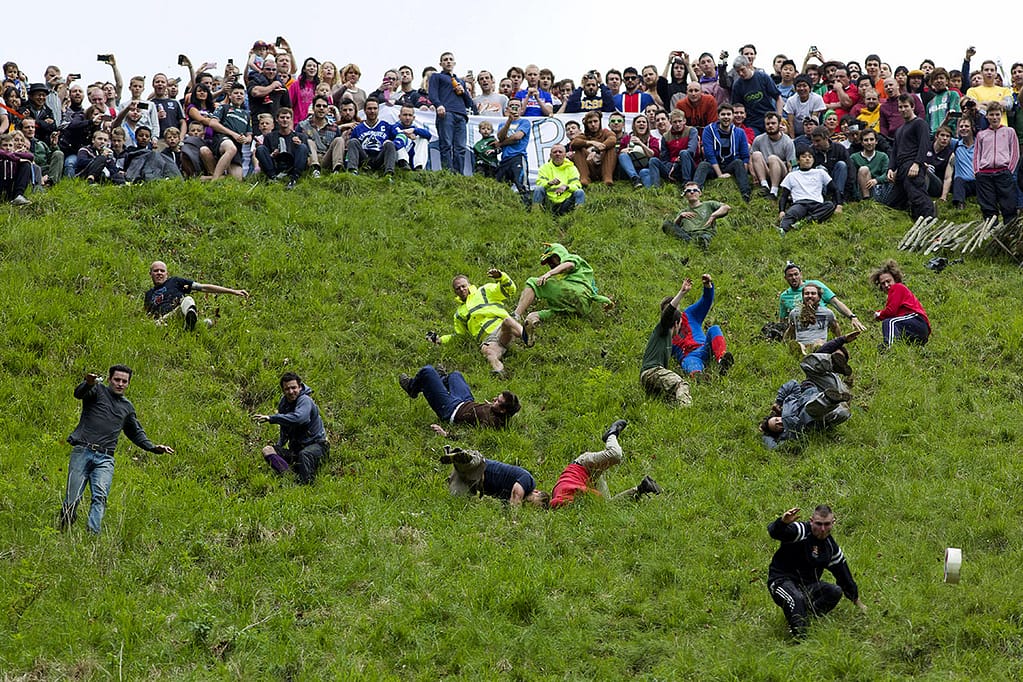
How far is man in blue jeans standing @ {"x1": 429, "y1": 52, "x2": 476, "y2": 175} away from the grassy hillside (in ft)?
7.72

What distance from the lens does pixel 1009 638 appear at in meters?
10.1

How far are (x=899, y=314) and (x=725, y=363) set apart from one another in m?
2.63

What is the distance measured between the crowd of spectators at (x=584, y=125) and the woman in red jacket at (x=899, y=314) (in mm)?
4574

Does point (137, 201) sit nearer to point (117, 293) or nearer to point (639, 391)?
point (117, 293)

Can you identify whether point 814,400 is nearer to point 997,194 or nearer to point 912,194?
point 997,194

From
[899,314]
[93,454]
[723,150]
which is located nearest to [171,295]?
[93,454]

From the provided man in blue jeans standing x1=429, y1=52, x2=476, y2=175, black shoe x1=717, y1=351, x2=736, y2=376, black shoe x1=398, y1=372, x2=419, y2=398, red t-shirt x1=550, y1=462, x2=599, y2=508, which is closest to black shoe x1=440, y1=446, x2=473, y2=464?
red t-shirt x1=550, y1=462, x2=599, y2=508

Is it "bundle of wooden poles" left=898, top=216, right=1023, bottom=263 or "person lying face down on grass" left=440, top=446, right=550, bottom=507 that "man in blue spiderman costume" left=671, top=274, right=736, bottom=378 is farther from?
"bundle of wooden poles" left=898, top=216, right=1023, bottom=263

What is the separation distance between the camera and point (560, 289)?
18.5 m

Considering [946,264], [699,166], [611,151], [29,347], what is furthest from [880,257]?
[29,347]

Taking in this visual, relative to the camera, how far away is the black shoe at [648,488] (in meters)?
13.0

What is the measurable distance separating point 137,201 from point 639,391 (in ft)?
31.2

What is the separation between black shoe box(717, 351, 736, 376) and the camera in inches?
641

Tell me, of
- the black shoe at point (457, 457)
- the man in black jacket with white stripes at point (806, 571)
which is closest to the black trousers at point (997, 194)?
the black shoe at point (457, 457)
